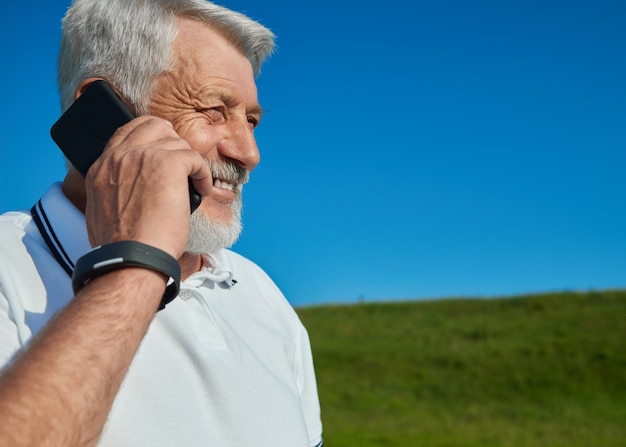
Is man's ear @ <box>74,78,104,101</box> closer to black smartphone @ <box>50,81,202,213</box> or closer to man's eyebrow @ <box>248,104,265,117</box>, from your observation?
black smartphone @ <box>50,81,202,213</box>

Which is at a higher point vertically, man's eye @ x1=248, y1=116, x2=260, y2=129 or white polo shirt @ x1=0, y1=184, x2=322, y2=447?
man's eye @ x1=248, y1=116, x2=260, y2=129

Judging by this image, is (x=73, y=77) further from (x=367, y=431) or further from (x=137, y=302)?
(x=367, y=431)

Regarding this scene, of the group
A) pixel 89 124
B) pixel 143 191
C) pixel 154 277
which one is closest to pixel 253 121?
pixel 89 124

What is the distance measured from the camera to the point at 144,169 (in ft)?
4.88

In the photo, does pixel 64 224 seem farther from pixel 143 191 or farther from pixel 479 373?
pixel 479 373

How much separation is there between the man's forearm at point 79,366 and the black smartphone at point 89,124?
83 centimetres

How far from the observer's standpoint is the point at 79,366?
1.21 meters

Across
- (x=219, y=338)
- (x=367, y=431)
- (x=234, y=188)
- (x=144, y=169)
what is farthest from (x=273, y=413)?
(x=367, y=431)

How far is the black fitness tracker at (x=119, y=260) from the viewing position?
1353 millimetres

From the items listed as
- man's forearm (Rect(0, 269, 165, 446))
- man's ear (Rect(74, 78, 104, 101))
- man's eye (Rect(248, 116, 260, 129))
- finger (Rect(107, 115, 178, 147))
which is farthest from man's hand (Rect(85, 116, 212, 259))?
man's eye (Rect(248, 116, 260, 129))

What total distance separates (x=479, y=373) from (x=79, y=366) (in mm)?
22366

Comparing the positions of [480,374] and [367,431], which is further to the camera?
[480,374]

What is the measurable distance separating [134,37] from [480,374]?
70.7 ft

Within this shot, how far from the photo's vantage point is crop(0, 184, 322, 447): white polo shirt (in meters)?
1.78
